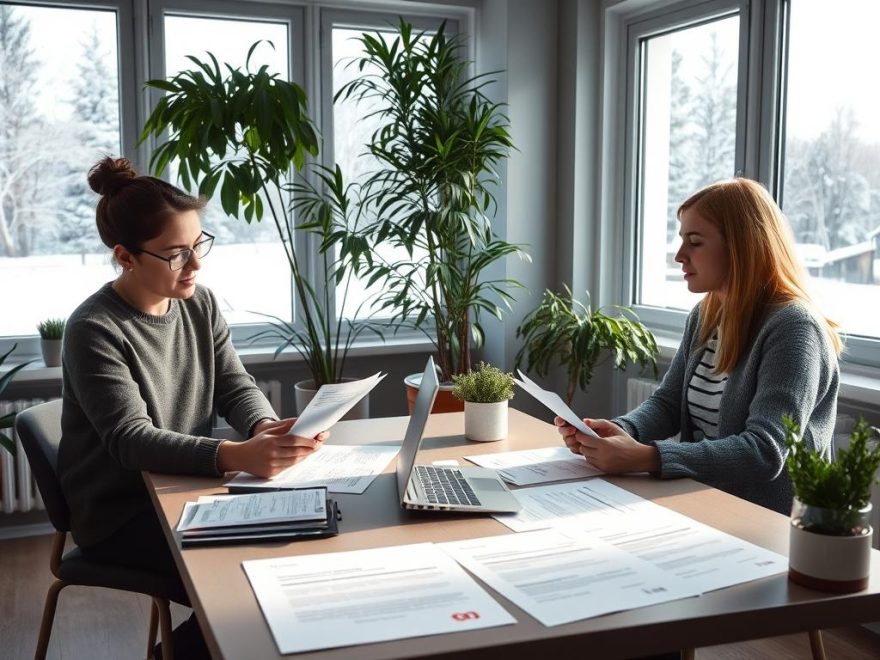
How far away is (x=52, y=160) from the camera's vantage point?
3.58m

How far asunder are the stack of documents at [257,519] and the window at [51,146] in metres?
2.45

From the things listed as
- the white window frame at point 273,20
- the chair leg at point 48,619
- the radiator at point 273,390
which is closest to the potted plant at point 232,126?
the white window frame at point 273,20

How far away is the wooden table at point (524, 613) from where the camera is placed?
1.01 meters

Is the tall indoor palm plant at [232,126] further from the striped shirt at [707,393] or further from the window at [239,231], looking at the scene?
the striped shirt at [707,393]

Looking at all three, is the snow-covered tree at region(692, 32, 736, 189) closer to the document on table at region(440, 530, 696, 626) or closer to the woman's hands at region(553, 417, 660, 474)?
the woman's hands at region(553, 417, 660, 474)

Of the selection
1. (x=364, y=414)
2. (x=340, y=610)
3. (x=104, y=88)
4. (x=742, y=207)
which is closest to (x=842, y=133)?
(x=742, y=207)

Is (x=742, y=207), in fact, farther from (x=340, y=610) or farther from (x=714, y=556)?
(x=340, y=610)

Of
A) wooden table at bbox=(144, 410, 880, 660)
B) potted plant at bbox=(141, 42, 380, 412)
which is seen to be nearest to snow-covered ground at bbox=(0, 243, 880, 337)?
potted plant at bbox=(141, 42, 380, 412)

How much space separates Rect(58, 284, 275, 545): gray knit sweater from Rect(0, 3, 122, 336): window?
5.78 ft

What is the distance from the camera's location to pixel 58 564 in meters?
1.89

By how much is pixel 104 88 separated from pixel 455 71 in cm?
142

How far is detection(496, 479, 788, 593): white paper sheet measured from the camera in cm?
121

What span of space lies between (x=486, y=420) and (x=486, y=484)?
0.38m

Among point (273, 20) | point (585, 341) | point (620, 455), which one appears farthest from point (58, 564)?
point (273, 20)
